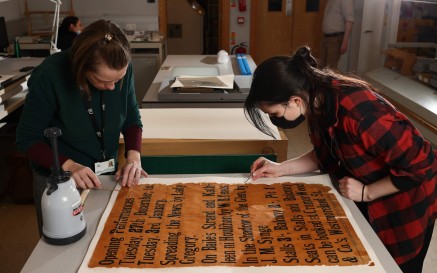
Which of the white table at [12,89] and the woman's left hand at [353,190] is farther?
the white table at [12,89]

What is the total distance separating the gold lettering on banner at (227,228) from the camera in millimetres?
1044

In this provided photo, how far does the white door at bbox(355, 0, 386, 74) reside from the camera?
14.3 feet

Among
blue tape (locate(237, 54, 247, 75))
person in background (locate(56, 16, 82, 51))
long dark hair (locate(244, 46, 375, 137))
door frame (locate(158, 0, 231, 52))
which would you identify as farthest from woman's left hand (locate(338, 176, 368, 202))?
door frame (locate(158, 0, 231, 52))

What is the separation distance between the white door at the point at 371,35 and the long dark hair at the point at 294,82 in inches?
132

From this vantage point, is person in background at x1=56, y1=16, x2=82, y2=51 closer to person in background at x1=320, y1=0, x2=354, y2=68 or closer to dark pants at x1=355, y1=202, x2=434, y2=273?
person in background at x1=320, y1=0, x2=354, y2=68

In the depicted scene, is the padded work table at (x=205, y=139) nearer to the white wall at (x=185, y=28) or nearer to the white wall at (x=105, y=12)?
the white wall at (x=105, y=12)

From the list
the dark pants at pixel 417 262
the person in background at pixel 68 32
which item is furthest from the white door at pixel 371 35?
the dark pants at pixel 417 262

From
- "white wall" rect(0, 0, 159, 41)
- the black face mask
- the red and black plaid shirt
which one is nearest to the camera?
the red and black plaid shirt

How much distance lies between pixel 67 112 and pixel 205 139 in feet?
2.48

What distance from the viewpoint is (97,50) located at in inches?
52.2

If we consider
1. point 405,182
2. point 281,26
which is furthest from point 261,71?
point 281,26

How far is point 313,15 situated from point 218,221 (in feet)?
15.3

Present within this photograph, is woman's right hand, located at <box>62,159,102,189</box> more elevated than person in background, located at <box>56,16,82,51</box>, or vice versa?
person in background, located at <box>56,16,82,51</box>

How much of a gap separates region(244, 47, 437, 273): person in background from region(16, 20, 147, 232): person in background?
0.44 metres
